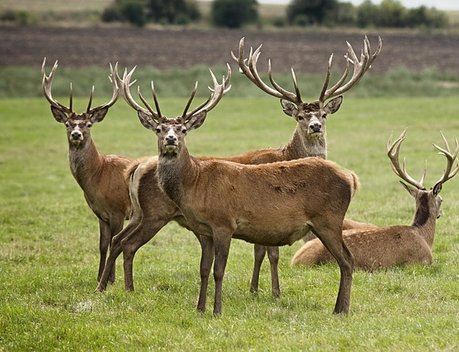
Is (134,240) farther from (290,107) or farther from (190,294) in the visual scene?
(290,107)

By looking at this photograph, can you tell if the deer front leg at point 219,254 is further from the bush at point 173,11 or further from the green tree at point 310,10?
the green tree at point 310,10

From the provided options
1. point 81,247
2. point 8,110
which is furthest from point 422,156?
point 8,110

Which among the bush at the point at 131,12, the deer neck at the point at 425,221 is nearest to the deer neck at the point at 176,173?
the deer neck at the point at 425,221

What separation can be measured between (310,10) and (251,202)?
83452 mm

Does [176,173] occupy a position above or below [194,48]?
above

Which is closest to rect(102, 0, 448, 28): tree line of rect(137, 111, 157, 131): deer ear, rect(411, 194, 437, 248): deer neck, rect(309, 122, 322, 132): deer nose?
rect(411, 194, 437, 248): deer neck

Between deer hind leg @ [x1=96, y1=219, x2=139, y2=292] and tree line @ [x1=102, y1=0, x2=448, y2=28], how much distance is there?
74.2m

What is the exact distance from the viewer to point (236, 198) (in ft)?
33.1

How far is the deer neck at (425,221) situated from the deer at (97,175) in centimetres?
375

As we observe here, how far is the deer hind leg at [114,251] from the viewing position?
1154cm

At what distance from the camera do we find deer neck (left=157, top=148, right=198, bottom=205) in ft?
33.4

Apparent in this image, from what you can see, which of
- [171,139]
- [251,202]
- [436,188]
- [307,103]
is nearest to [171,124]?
[171,139]

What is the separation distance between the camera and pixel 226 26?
→ 87.4 m

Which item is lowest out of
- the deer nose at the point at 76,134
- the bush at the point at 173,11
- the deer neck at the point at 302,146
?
the bush at the point at 173,11
